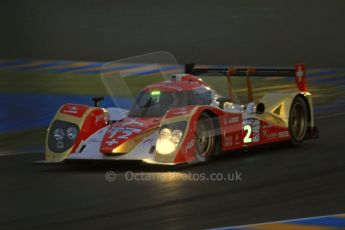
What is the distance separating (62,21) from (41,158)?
1448cm

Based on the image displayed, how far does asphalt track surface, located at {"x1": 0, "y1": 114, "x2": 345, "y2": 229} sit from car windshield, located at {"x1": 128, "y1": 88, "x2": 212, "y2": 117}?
2.19 feet

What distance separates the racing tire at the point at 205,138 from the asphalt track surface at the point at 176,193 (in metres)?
0.12

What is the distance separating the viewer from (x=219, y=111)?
9.00 meters

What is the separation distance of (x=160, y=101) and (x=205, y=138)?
71 cm

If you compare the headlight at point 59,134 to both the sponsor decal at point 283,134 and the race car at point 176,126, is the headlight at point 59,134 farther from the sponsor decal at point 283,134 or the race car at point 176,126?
the sponsor decal at point 283,134

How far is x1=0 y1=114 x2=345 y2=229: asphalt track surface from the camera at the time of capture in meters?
6.21

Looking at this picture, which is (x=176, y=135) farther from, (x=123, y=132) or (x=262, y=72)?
(x=262, y=72)

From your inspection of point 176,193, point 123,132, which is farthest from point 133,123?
point 176,193

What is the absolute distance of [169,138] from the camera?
8.34 m

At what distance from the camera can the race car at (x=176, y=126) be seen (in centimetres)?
841

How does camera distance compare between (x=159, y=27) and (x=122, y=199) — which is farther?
(x=159, y=27)

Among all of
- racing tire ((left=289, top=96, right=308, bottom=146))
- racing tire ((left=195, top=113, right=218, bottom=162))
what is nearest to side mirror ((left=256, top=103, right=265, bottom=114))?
racing tire ((left=289, top=96, right=308, bottom=146))

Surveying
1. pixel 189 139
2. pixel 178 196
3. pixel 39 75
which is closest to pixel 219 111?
pixel 189 139

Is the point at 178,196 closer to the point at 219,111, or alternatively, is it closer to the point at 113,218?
the point at 113,218
